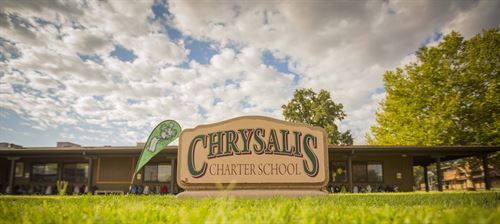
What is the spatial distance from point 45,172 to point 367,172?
23.0 meters

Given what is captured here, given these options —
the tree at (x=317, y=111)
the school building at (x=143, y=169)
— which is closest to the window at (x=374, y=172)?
the school building at (x=143, y=169)

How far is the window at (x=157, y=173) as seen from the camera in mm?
21983

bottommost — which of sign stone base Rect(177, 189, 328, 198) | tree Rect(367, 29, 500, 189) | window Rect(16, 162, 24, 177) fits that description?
sign stone base Rect(177, 189, 328, 198)

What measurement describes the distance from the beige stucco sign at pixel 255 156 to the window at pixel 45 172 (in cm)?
1881

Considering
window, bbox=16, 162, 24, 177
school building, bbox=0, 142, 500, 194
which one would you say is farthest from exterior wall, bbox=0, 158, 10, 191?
window, bbox=16, 162, 24, 177

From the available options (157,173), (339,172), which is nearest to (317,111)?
(339,172)

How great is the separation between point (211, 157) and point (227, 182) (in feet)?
2.88

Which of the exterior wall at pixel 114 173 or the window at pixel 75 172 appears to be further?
the window at pixel 75 172

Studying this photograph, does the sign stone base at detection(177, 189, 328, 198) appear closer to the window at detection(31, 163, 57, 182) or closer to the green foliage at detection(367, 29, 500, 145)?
the green foliage at detection(367, 29, 500, 145)

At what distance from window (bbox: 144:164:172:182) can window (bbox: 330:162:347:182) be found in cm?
1126

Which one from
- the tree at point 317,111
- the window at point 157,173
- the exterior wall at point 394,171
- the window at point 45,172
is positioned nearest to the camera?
the exterior wall at point 394,171

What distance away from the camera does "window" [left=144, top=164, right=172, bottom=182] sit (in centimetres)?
2198

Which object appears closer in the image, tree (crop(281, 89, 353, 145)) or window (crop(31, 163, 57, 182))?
window (crop(31, 163, 57, 182))

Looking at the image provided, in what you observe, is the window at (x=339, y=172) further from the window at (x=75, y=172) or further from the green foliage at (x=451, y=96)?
the window at (x=75, y=172)
